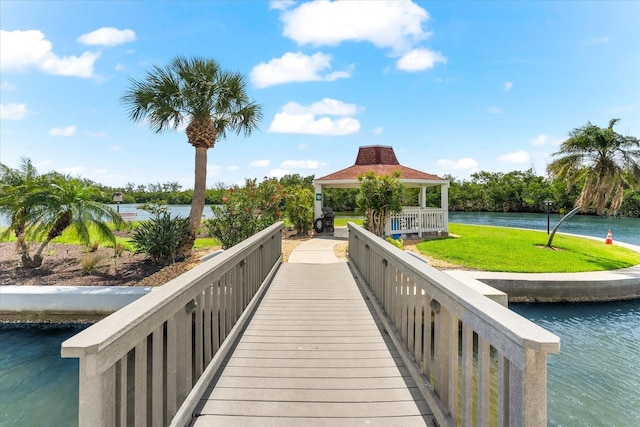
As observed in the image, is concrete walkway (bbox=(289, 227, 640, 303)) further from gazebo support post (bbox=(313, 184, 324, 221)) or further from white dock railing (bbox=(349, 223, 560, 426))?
gazebo support post (bbox=(313, 184, 324, 221))

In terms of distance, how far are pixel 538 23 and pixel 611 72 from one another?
4422 millimetres

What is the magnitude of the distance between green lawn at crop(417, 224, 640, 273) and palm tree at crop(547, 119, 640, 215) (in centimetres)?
191

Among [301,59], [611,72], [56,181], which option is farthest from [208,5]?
[611,72]

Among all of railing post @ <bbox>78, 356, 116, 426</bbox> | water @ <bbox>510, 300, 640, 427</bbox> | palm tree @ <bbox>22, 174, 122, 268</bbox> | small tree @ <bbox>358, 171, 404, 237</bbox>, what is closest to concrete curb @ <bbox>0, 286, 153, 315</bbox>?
palm tree @ <bbox>22, 174, 122, 268</bbox>

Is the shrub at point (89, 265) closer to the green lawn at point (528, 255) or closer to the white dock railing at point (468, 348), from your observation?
the white dock railing at point (468, 348)

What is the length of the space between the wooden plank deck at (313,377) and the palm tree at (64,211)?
6.36 meters

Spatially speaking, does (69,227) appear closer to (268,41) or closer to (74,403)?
(74,403)

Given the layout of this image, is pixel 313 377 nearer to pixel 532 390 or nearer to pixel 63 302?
pixel 532 390

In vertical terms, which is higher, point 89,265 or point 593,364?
point 89,265

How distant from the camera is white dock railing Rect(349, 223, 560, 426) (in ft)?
3.89

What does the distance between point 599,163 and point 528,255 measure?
17.7 feet

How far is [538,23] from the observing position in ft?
30.3

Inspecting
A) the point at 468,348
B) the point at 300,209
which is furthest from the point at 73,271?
the point at 468,348

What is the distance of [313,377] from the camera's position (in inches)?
100
